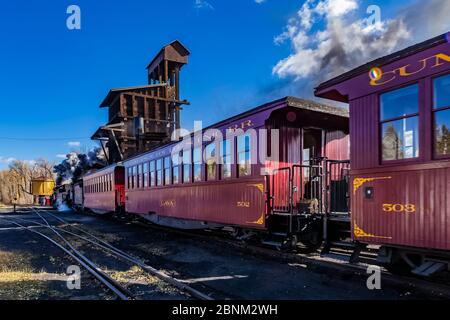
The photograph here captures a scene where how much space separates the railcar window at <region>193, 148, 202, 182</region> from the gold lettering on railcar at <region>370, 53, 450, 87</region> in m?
5.91

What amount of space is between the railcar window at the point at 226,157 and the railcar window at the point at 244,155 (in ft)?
1.40

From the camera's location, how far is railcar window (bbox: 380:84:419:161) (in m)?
5.29

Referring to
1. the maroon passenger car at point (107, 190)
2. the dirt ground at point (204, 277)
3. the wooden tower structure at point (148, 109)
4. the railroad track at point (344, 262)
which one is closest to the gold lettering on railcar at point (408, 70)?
the railroad track at point (344, 262)

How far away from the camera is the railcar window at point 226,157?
9.40 m

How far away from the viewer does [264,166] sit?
8219mm

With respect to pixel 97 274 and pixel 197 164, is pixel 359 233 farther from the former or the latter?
pixel 197 164

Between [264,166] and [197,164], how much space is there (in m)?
3.20

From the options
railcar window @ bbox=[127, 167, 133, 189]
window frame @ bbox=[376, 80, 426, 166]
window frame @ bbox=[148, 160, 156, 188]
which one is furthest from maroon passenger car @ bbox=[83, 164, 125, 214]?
window frame @ bbox=[376, 80, 426, 166]

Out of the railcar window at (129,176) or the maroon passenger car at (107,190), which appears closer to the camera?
the railcar window at (129,176)

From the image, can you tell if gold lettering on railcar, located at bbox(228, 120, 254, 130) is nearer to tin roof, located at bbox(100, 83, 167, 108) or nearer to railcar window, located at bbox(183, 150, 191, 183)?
railcar window, located at bbox(183, 150, 191, 183)

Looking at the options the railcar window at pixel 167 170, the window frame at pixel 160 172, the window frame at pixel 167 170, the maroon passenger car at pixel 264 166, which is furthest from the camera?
the window frame at pixel 160 172

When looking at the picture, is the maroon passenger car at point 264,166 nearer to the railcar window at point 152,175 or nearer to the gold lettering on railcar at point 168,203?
the gold lettering on railcar at point 168,203
